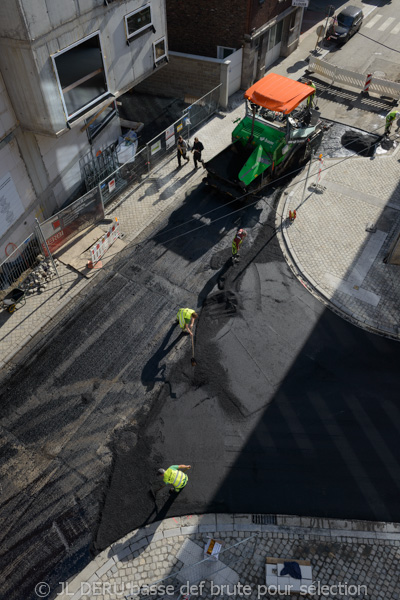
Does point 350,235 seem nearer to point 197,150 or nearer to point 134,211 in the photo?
point 197,150

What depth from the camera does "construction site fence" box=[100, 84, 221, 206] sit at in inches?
671

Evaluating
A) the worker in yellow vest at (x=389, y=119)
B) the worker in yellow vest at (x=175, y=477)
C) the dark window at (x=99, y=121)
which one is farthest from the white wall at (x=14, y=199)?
the worker in yellow vest at (x=389, y=119)

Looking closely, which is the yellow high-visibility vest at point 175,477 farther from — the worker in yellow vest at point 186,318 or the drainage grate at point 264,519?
the worker in yellow vest at point 186,318

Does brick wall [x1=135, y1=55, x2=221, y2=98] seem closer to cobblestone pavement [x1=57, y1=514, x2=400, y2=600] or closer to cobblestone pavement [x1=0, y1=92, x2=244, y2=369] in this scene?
cobblestone pavement [x1=0, y1=92, x2=244, y2=369]

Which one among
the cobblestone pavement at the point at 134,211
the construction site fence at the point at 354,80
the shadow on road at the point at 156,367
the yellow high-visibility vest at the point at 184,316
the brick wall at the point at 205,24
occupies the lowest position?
the cobblestone pavement at the point at 134,211

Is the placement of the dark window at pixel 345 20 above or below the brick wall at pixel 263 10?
below

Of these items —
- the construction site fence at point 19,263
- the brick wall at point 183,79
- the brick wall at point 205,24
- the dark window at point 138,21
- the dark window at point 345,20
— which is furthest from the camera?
the dark window at point 345,20

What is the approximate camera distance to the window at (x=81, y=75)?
13.2 m

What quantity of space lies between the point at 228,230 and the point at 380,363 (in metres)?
7.01

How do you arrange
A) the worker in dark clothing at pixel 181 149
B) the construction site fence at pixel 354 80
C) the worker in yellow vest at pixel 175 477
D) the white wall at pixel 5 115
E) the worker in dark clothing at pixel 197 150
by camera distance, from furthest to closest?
1. the construction site fence at pixel 354 80
2. the worker in dark clothing at pixel 181 149
3. the worker in dark clothing at pixel 197 150
4. the white wall at pixel 5 115
5. the worker in yellow vest at pixel 175 477

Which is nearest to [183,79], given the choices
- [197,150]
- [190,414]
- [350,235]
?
[197,150]

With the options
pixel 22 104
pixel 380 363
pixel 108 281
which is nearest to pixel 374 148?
pixel 380 363

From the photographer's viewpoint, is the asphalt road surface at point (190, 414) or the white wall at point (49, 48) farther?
the white wall at point (49, 48)

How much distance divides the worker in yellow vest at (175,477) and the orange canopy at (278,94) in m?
12.6
